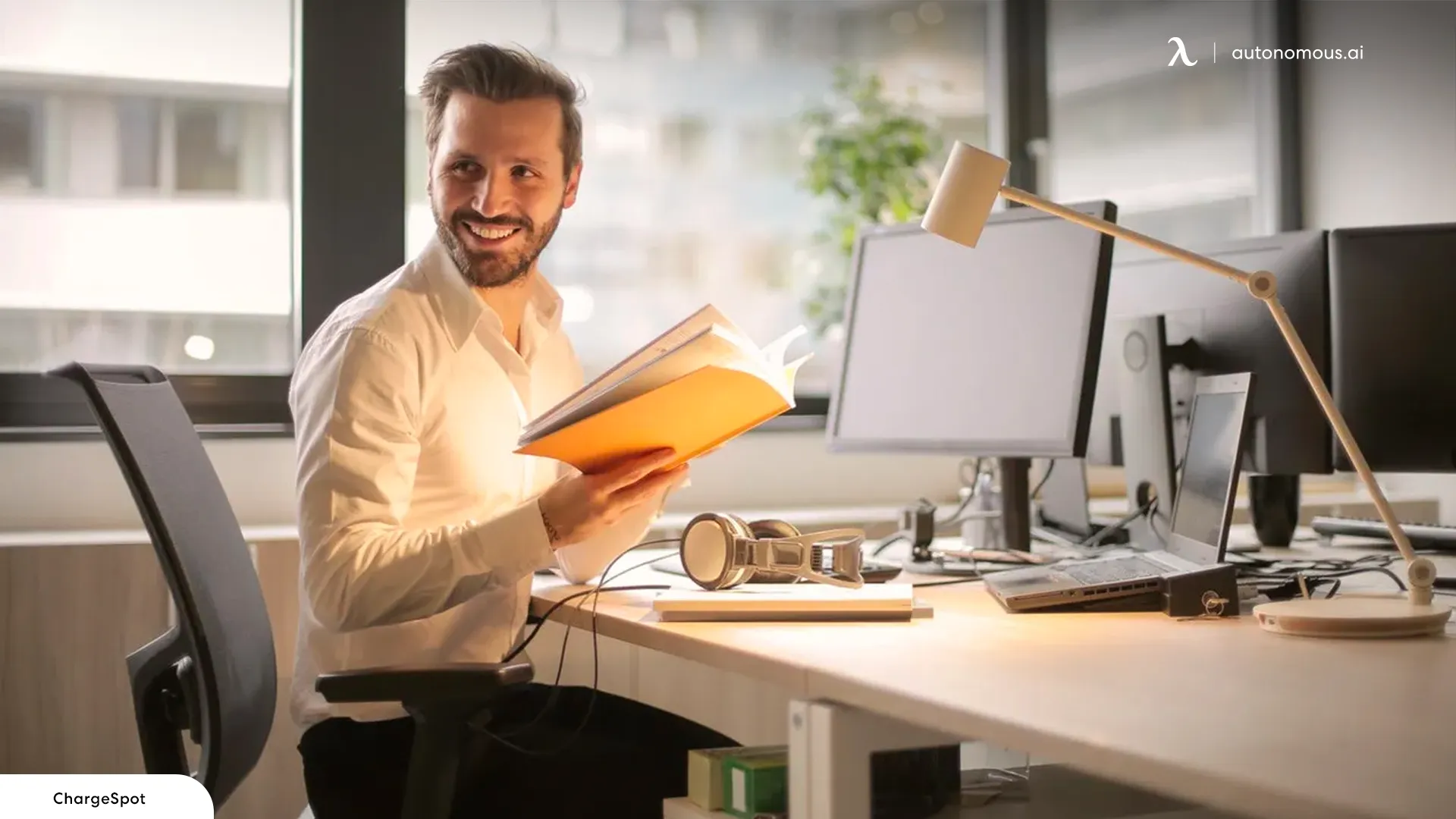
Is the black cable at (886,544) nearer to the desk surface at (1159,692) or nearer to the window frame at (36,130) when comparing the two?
the desk surface at (1159,692)

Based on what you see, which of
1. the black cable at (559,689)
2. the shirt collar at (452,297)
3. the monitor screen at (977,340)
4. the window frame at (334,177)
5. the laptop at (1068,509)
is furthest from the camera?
the window frame at (334,177)

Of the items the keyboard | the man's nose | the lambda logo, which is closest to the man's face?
the man's nose

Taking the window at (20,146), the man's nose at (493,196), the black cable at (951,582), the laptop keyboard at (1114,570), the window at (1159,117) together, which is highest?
the window at (1159,117)

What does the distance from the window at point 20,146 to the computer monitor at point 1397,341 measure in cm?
231

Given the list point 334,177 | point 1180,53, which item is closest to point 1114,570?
point 334,177

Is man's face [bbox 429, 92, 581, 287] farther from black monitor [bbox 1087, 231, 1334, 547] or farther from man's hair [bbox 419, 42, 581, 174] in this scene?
black monitor [bbox 1087, 231, 1334, 547]

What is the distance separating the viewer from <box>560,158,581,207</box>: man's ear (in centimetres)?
195

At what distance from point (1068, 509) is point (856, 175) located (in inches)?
48.0

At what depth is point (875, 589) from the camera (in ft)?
5.13

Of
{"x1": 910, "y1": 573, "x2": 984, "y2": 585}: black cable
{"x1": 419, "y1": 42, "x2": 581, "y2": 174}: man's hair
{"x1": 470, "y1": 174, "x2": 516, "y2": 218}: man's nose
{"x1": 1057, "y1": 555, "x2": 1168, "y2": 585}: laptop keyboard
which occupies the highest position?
{"x1": 419, "y1": 42, "x2": 581, "y2": 174}: man's hair

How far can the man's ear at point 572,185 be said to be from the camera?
1948mm

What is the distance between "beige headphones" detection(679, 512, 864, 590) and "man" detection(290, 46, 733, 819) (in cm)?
9

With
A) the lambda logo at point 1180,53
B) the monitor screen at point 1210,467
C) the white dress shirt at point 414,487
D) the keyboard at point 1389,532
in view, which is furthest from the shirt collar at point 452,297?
the lambda logo at point 1180,53

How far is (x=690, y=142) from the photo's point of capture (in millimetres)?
3260
